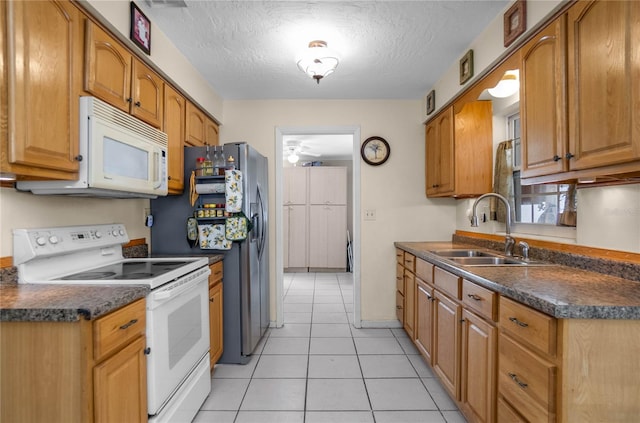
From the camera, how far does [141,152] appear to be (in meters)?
1.84

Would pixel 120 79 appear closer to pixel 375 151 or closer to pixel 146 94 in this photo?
pixel 146 94

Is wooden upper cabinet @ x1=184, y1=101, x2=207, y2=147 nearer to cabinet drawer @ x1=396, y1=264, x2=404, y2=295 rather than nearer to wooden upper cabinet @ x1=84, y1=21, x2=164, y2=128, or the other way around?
wooden upper cabinet @ x1=84, y1=21, x2=164, y2=128

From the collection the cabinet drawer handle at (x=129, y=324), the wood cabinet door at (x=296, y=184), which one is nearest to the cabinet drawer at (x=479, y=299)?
the cabinet drawer handle at (x=129, y=324)

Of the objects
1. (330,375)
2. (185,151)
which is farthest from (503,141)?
(185,151)

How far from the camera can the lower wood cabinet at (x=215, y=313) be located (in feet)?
7.51

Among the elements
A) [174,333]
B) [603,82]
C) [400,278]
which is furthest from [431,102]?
[174,333]

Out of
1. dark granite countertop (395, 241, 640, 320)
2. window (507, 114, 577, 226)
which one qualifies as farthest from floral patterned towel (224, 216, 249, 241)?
window (507, 114, 577, 226)

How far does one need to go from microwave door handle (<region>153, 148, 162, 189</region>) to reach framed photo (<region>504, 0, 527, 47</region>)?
2.17 metres

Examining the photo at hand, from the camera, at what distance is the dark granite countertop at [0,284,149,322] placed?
3.59 feet

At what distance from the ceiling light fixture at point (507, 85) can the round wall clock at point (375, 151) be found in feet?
4.13

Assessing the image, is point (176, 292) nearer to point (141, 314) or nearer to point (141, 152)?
point (141, 314)

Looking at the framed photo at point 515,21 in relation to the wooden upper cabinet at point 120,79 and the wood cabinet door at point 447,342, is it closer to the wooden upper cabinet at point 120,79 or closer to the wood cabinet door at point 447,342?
the wood cabinet door at point 447,342

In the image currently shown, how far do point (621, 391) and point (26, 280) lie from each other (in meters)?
2.40

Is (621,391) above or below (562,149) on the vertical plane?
below
